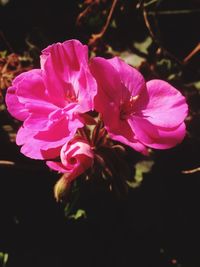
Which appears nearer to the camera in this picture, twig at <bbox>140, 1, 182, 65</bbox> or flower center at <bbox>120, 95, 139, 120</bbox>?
flower center at <bbox>120, 95, 139, 120</bbox>

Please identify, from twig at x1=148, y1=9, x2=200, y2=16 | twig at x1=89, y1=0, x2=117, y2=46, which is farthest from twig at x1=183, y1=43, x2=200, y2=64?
twig at x1=89, y1=0, x2=117, y2=46

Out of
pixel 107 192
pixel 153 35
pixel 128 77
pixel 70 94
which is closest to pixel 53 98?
pixel 70 94

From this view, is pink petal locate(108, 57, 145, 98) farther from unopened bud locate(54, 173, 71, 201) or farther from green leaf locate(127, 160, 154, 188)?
green leaf locate(127, 160, 154, 188)

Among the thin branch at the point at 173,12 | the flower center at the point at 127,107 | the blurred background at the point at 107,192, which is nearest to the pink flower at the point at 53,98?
the flower center at the point at 127,107

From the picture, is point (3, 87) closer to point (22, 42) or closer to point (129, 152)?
point (22, 42)

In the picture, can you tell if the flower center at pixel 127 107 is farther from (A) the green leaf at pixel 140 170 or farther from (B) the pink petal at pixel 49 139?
(A) the green leaf at pixel 140 170

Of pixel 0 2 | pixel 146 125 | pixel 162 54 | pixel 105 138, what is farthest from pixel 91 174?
pixel 0 2
